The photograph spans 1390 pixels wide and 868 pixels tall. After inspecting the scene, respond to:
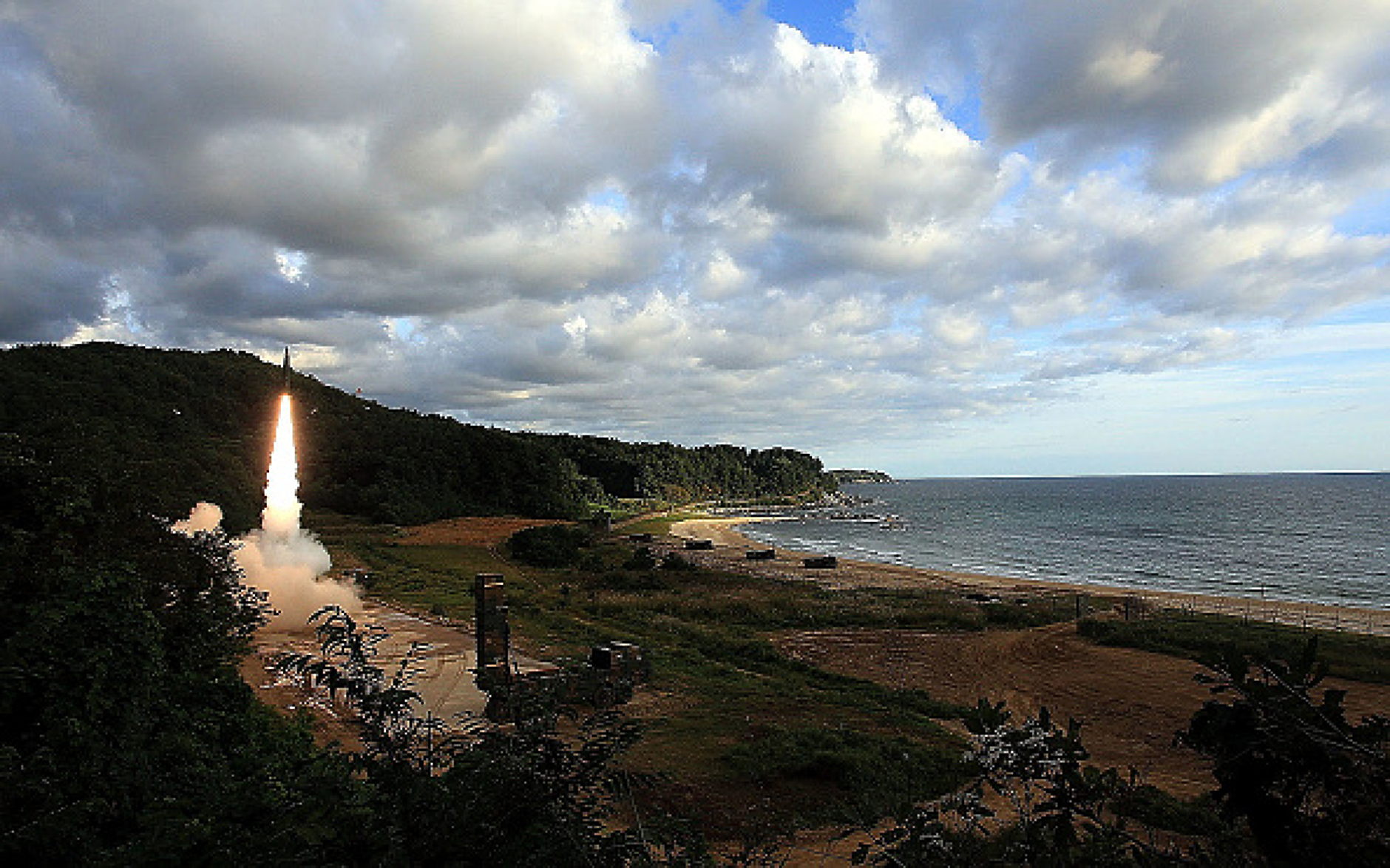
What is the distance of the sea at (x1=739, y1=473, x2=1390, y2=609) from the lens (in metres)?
50.7

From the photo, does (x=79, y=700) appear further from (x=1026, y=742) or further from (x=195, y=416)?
(x=195, y=416)

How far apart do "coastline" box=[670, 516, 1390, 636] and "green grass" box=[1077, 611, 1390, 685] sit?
3.44 m

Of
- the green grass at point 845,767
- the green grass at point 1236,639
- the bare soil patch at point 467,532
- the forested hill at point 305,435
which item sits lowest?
the green grass at point 1236,639

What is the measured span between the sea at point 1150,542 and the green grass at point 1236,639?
17.6 metres

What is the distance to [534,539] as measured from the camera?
173 ft

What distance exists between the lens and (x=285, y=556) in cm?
2730

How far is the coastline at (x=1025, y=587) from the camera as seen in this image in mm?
35156

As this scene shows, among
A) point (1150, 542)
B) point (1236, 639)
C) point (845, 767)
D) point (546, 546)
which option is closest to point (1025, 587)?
point (1236, 639)

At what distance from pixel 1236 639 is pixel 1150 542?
56401 mm

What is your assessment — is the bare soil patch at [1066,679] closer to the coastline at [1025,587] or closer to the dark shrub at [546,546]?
the coastline at [1025,587]

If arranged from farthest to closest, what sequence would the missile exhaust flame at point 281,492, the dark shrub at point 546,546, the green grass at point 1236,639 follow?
1. the dark shrub at point 546,546
2. the missile exhaust flame at point 281,492
3. the green grass at point 1236,639

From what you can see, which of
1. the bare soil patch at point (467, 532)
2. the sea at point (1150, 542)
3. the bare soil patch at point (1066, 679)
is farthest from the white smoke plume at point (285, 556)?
the sea at point (1150, 542)

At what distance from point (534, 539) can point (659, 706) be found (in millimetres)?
37269

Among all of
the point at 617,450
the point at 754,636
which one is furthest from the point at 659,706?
the point at 617,450
